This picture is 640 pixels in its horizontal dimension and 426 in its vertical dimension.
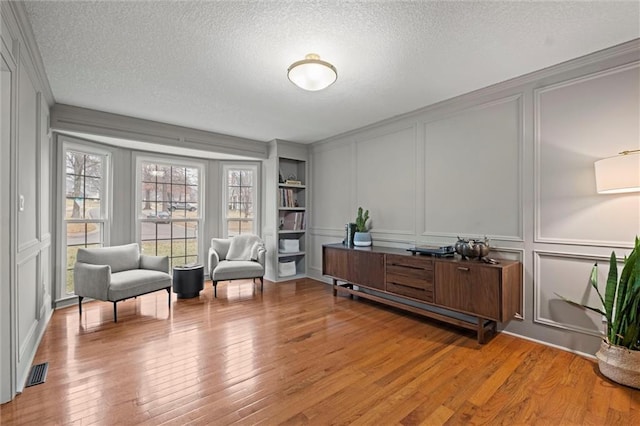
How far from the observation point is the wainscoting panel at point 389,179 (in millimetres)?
3846

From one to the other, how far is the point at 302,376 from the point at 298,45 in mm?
2468

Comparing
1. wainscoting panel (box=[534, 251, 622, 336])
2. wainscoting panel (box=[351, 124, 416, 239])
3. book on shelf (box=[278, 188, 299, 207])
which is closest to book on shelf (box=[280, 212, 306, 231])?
book on shelf (box=[278, 188, 299, 207])

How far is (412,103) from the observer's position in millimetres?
3467

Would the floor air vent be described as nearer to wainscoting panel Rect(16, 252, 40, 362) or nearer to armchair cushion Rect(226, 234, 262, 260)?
wainscoting panel Rect(16, 252, 40, 362)

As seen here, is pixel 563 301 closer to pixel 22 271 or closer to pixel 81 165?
pixel 22 271

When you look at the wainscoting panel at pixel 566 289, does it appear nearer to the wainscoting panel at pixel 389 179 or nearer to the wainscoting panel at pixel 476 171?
the wainscoting panel at pixel 476 171

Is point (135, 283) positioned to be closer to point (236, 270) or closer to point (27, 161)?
point (236, 270)

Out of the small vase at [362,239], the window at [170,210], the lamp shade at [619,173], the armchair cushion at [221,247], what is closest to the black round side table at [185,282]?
the armchair cushion at [221,247]

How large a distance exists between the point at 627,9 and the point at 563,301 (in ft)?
7.22

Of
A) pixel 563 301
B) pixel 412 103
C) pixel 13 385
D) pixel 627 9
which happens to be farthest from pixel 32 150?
pixel 563 301

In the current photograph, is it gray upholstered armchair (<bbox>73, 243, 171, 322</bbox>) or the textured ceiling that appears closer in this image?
the textured ceiling

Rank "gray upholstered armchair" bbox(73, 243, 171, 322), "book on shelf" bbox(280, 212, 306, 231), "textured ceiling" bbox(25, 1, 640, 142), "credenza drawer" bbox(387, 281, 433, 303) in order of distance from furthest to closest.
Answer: "book on shelf" bbox(280, 212, 306, 231), "gray upholstered armchair" bbox(73, 243, 171, 322), "credenza drawer" bbox(387, 281, 433, 303), "textured ceiling" bbox(25, 1, 640, 142)

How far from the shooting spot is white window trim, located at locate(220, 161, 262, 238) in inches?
214

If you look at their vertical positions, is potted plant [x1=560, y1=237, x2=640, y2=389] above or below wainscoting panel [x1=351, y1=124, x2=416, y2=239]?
below
